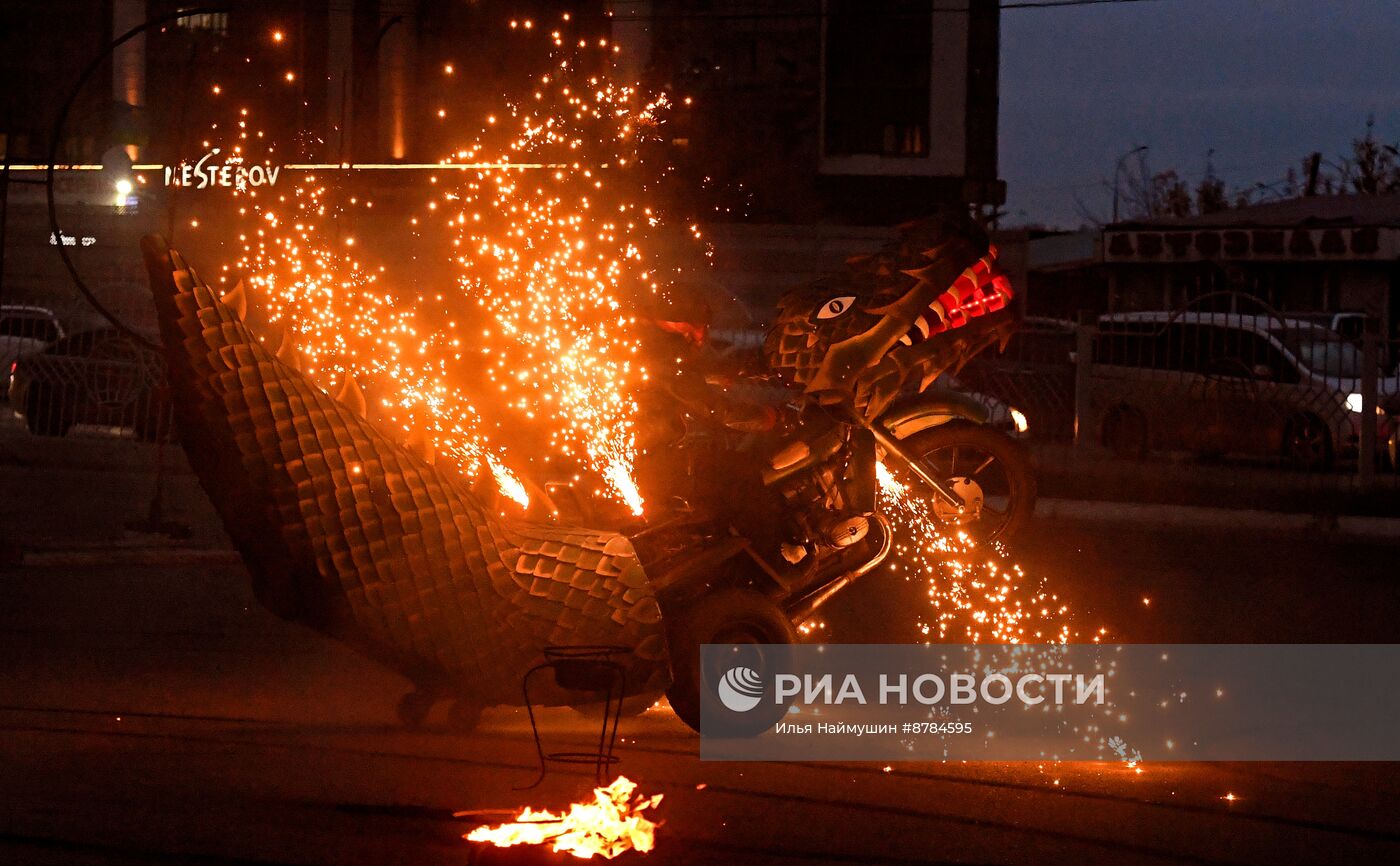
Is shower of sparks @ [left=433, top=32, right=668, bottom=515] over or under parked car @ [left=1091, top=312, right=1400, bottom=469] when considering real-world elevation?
over

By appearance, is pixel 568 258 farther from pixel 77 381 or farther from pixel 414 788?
pixel 77 381

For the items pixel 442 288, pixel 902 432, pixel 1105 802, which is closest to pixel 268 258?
pixel 442 288

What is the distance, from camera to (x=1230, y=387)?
68.5ft

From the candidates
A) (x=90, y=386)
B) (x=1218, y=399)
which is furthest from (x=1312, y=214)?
(x=90, y=386)

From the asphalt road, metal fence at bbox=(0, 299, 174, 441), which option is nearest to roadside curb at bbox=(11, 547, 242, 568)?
the asphalt road

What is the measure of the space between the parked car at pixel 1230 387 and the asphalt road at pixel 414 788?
46.6ft

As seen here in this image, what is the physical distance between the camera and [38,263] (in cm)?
3462

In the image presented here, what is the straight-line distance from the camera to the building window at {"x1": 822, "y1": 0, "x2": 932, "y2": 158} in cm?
3800

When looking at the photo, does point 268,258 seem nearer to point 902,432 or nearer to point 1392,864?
point 902,432

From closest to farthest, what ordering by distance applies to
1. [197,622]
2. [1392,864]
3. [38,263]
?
1. [1392,864]
2. [197,622]
3. [38,263]

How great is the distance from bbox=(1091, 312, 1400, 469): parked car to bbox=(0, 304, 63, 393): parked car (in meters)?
13.4

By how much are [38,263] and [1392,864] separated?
33782 millimetres

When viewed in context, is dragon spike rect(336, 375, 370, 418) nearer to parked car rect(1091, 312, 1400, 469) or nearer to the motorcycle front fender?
the motorcycle front fender

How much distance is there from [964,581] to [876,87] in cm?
3140
